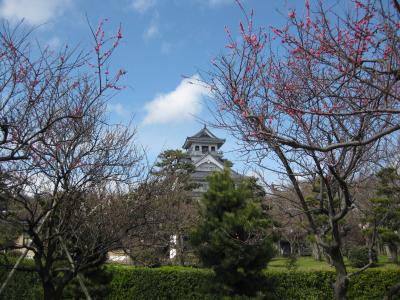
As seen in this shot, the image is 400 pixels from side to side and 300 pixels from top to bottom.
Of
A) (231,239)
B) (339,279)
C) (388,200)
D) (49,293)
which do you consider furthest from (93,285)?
(388,200)

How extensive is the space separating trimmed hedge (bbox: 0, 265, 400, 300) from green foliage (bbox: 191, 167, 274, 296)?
71 cm

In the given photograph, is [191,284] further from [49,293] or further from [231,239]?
[49,293]

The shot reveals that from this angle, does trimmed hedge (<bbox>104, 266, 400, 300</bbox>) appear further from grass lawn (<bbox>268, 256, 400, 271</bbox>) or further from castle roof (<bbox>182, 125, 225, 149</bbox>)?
A: castle roof (<bbox>182, 125, 225, 149</bbox>)

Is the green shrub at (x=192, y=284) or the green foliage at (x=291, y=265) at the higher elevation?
the green foliage at (x=291, y=265)

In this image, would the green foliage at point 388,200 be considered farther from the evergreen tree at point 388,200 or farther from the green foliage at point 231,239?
the green foliage at point 231,239

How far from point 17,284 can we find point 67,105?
871cm

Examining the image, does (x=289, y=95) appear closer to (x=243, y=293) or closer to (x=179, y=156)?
(x=243, y=293)

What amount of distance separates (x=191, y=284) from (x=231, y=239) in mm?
4087

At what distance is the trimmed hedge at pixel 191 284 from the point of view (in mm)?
10797

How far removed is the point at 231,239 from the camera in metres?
8.73

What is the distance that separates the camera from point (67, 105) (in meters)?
5.46

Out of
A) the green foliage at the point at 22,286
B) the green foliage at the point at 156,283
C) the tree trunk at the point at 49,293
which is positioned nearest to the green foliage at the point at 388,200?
the green foliage at the point at 156,283

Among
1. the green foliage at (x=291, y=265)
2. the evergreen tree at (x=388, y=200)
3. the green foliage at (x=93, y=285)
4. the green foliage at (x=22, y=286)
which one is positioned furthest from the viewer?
the evergreen tree at (x=388, y=200)

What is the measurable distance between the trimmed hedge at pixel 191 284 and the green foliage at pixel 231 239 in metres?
0.71
